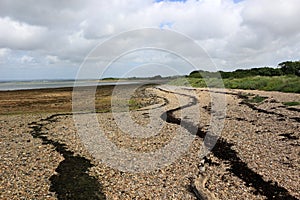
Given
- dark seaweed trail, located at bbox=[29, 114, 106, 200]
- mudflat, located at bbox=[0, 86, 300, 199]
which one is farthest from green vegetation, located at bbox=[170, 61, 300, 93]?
dark seaweed trail, located at bbox=[29, 114, 106, 200]

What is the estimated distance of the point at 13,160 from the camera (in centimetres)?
1127

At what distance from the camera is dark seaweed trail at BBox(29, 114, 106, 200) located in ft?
27.2

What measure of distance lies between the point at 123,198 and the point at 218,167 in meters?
3.93

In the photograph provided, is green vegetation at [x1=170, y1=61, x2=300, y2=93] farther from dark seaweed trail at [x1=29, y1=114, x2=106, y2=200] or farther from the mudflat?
dark seaweed trail at [x1=29, y1=114, x2=106, y2=200]

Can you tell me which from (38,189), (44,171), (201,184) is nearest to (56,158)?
(44,171)

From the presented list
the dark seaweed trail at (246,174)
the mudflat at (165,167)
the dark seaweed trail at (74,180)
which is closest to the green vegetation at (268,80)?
the mudflat at (165,167)

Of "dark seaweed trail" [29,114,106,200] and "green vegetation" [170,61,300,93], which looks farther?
"green vegetation" [170,61,300,93]

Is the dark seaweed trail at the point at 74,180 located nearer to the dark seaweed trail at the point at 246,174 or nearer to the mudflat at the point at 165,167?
the mudflat at the point at 165,167

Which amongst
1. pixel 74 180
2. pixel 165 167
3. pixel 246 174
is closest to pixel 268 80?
pixel 246 174

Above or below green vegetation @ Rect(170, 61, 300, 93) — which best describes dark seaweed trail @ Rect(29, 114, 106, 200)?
below

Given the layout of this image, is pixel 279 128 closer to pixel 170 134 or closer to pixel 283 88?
pixel 170 134

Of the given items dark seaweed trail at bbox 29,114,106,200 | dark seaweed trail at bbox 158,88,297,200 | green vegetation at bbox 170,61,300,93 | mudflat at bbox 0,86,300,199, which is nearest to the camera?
dark seaweed trail at bbox 158,88,297,200

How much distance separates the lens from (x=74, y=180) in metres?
9.34

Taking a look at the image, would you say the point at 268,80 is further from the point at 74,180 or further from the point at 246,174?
the point at 74,180
